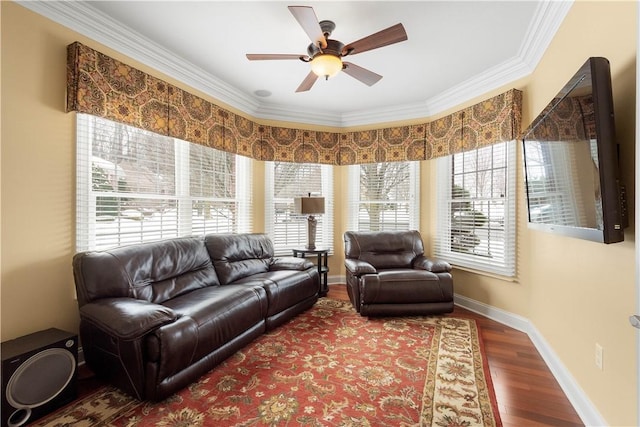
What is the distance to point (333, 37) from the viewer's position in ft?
8.98

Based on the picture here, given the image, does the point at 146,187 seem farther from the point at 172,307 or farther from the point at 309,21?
the point at 309,21

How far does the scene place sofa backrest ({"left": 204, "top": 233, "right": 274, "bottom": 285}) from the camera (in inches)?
127

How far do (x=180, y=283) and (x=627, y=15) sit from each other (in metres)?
3.56

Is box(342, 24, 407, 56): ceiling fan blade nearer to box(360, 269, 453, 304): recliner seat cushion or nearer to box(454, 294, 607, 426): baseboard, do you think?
box(360, 269, 453, 304): recliner seat cushion

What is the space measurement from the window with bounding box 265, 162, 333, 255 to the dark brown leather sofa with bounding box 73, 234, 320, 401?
3.88 feet

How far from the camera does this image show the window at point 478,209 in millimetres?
3307

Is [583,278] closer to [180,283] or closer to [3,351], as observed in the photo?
[180,283]

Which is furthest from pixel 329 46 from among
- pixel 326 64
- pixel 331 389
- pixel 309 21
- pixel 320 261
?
pixel 320 261

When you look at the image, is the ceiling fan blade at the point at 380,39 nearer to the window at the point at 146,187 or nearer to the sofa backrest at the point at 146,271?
the window at the point at 146,187

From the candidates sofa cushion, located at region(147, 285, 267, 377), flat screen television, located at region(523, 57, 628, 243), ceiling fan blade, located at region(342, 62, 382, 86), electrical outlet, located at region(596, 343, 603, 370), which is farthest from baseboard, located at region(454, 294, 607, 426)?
ceiling fan blade, located at region(342, 62, 382, 86)

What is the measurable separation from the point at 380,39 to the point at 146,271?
105 inches

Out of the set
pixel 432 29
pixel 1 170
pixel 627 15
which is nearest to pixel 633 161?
pixel 627 15

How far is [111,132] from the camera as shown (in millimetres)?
2650

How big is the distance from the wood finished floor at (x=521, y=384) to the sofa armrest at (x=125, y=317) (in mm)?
590
